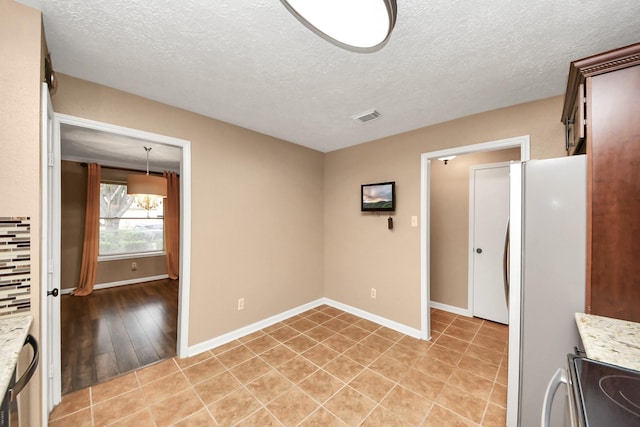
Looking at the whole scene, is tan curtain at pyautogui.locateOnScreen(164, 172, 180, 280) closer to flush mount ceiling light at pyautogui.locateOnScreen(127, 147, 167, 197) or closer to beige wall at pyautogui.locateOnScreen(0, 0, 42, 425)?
flush mount ceiling light at pyautogui.locateOnScreen(127, 147, 167, 197)

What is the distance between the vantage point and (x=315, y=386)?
2049mm

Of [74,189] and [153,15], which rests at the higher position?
[153,15]

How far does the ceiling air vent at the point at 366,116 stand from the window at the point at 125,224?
411 cm

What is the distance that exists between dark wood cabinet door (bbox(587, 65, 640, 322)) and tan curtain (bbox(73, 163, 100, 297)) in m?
6.42

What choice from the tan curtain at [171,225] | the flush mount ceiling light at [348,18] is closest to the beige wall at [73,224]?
the tan curtain at [171,225]

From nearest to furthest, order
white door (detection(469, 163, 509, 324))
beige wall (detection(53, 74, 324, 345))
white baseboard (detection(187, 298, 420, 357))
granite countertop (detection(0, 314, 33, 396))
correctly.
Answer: granite countertop (detection(0, 314, 33, 396)), beige wall (detection(53, 74, 324, 345)), white baseboard (detection(187, 298, 420, 357)), white door (detection(469, 163, 509, 324))

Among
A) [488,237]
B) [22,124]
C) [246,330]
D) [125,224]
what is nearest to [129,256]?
[125,224]

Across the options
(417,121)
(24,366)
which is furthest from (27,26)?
(417,121)

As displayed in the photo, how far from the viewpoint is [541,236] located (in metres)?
1.45

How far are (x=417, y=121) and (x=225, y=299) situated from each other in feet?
9.42

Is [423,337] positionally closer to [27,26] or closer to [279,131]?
[279,131]

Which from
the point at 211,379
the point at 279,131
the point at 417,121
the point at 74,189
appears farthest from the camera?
the point at 74,189

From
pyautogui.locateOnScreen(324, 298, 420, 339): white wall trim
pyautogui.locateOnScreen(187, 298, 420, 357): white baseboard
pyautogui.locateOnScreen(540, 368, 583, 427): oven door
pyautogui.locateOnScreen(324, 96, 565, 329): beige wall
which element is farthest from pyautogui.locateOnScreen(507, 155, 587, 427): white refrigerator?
pyautogui.locateOnScreen(187, 298, 420, 357): white baseboard

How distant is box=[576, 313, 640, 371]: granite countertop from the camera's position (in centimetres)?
93
